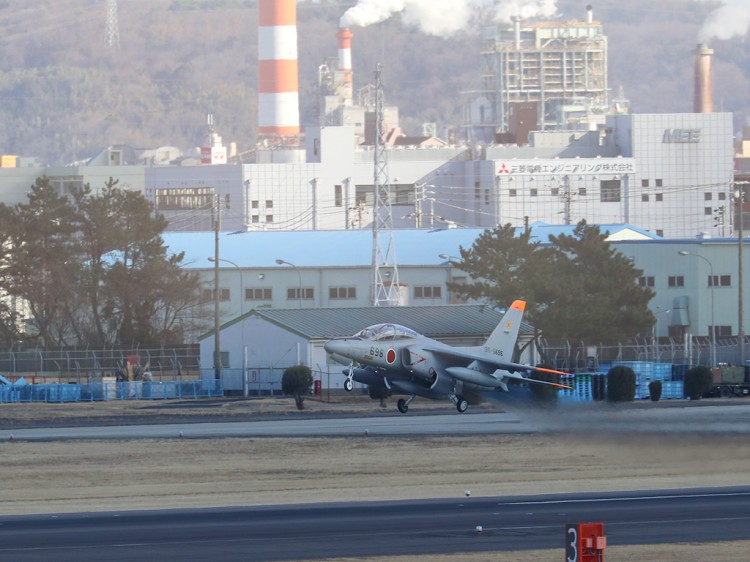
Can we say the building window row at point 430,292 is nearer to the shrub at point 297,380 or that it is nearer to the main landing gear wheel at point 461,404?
the shrub at point 297,380

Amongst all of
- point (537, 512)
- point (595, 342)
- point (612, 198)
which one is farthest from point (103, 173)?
point (537, 512)

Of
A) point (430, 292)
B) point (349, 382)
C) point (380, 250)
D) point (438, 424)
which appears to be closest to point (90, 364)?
point (380, 250)

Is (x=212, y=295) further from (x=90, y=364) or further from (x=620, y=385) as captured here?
(x=620, y=385)

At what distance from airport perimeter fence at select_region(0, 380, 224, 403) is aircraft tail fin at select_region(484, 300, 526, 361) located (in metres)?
30.7

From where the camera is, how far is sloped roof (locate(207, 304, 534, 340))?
91.0m

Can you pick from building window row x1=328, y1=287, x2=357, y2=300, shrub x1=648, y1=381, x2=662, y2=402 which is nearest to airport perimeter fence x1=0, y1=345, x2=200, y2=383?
Answer: building window row x1=328, y1=287, x2=357, y2=300

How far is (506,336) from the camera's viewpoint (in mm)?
63625

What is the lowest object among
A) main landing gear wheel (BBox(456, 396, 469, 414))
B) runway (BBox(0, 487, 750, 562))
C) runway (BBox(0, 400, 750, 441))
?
runway (BBox(0, 487, 750, 562))

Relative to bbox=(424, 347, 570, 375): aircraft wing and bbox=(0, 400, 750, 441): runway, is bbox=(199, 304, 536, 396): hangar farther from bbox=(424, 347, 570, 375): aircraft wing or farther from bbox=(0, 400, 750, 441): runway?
bbox=(424, 347, 570, 375): aircraft wing

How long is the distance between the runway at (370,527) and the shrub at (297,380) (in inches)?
1433

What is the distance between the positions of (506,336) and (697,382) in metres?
23.6

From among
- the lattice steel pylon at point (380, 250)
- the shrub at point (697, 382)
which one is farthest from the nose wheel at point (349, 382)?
the lattice steel pylon at point (380, 250)

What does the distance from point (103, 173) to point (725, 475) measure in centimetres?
15290

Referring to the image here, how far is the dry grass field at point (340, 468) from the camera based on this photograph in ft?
161
